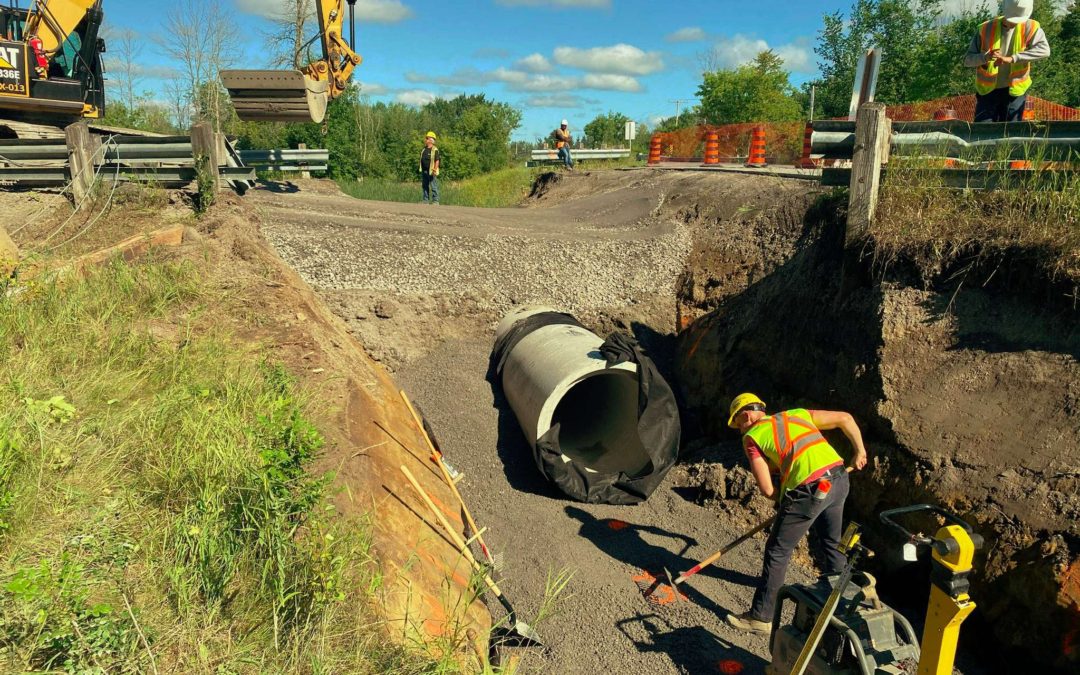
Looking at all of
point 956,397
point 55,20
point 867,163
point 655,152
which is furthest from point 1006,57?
point 655,152

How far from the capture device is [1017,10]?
6695 mm

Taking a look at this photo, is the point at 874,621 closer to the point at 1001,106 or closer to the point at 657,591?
the point at 657,591

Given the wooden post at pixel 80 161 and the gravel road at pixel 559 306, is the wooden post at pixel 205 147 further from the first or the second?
the wooden post at pixel 80 161

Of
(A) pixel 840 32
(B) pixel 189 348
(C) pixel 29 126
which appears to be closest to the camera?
(B) pixel 189 348

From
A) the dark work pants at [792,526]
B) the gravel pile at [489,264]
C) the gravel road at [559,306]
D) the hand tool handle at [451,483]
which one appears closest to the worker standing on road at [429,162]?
the gravel road at [559,306]

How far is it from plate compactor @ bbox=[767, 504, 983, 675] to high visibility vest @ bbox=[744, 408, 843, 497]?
90 centimetres

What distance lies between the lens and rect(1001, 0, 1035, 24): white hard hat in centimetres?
666

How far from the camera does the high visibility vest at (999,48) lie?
6.71 m

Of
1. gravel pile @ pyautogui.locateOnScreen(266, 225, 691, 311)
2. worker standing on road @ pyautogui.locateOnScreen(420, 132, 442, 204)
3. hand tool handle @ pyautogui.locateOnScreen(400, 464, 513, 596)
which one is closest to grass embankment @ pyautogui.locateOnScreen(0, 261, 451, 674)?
hand tool handle @ pyautogui.locateOnScreen(400, 464, 513, 596)

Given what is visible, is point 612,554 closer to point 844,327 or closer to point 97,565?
point 844,327

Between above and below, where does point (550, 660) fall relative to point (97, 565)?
below

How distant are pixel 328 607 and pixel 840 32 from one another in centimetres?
3651

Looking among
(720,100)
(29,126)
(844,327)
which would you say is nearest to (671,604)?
(844,327)

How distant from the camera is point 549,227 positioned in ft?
39.1
